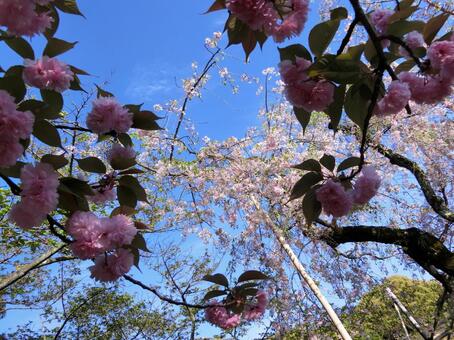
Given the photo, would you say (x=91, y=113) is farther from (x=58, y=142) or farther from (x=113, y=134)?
A: (x=58, y=142)

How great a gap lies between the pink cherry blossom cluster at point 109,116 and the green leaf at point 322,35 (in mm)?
731

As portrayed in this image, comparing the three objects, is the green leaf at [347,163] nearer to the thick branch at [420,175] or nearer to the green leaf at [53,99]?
the green leaf at [53,99]

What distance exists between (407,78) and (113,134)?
1110 millimetres

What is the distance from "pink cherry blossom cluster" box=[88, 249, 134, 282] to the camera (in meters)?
1.39

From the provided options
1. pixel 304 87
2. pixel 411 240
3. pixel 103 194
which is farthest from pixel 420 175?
pixel 103 194

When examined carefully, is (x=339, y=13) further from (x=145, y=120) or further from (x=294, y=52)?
(x=145, y=120)

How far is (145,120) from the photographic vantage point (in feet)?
5.11

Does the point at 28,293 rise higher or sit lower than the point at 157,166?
higher

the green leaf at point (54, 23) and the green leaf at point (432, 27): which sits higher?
the green leaf at point (54, 23)

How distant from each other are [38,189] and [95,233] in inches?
9.4

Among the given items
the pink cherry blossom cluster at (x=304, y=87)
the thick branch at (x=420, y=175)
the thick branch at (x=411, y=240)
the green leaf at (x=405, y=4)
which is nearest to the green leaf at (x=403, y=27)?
the green leaf at (x=405, y=4)

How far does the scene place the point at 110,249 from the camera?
4.45ft

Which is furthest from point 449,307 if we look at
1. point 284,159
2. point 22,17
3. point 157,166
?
point 22,17

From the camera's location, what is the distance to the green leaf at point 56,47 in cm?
139
